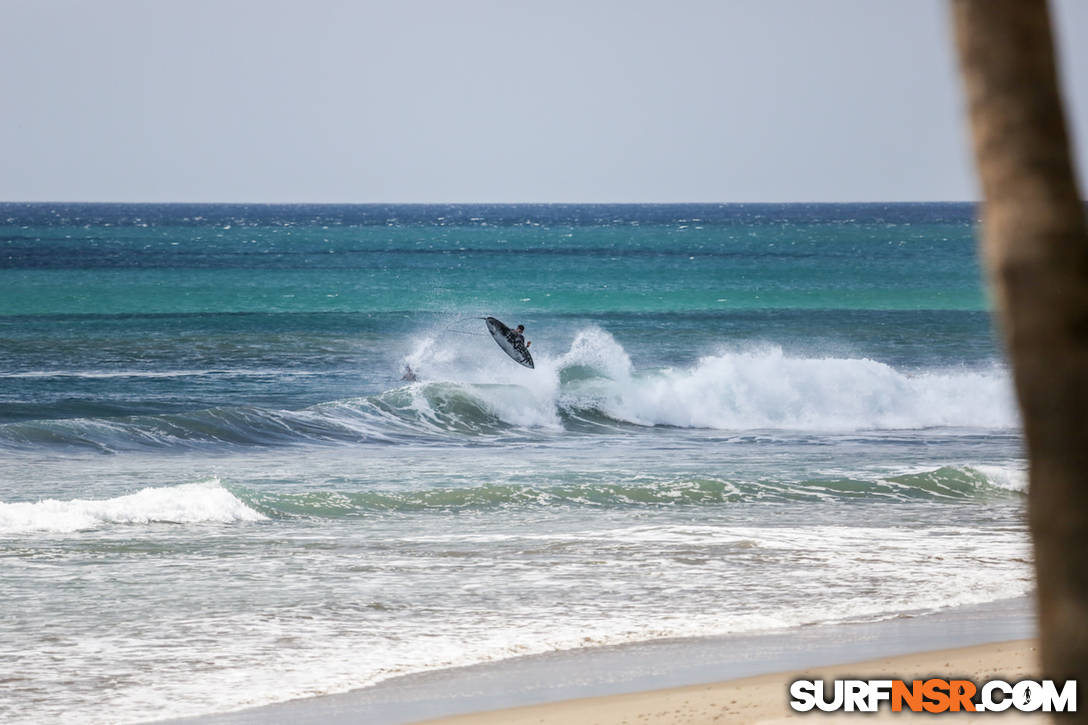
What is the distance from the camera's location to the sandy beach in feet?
24.6

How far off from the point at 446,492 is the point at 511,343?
12962 millimetres

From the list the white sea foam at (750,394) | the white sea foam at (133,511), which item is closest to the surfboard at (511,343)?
the white sea foam at (750,394)

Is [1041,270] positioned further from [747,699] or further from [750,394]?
[750,394]

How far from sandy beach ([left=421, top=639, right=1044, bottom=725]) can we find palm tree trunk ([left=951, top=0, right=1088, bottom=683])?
15.0 feet

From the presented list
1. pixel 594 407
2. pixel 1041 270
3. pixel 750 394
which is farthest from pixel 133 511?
pixel 750 394

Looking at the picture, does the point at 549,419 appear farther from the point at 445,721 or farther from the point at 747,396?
the point at 445,721

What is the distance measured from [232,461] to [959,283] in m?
52.5

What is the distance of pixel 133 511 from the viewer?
15.0m

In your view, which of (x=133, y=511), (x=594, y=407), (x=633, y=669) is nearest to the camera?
(x=633, y=669)

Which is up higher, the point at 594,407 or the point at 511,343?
the point at 511,343

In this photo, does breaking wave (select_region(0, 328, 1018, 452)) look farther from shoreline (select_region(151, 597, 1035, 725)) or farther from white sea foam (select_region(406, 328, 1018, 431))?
shoreline (select_region(151, 597, 1035, 725))

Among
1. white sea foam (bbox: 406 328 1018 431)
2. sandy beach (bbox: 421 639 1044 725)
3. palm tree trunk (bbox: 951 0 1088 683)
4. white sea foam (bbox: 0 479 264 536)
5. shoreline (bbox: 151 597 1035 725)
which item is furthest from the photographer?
white sea foam (bbox: 406 328 1018 431)

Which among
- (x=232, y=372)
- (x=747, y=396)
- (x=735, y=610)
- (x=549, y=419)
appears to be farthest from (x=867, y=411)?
(x=735, y=610)

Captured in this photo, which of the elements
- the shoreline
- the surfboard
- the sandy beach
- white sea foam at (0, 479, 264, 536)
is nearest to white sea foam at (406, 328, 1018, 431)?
the surfboard
